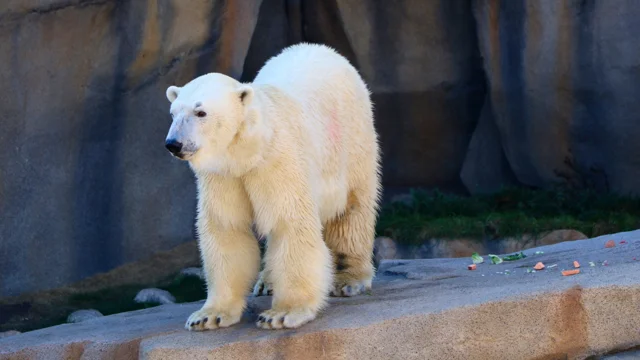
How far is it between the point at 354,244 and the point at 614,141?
164 inches

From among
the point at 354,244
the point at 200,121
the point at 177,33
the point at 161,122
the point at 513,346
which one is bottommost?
the point at 513,346

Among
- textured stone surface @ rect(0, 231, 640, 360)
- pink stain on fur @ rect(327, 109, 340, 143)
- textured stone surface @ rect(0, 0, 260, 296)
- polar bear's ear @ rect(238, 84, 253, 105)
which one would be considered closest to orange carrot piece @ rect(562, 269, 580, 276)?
textured stone surface @ rect(0, 231, 640, 360)

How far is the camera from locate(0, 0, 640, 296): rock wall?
7.58 metres

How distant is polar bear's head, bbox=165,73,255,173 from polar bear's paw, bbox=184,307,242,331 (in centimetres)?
62

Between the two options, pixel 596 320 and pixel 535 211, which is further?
pixel 535 211

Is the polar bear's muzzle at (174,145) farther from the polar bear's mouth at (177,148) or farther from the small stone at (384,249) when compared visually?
the small stone at (384,249)

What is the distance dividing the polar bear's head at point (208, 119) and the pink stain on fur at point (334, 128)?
0.68 meters

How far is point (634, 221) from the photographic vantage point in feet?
25.5

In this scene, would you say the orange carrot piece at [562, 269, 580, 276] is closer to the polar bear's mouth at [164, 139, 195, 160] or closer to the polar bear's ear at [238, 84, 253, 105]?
the polar bear's ear at [238, 84, 253, 105]

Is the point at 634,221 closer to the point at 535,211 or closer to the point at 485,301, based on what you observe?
the point at 535,211

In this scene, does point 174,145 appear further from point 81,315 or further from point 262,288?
point 81,315

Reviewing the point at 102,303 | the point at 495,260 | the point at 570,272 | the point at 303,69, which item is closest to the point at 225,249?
the point at 303,69

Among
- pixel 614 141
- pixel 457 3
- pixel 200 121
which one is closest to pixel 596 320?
pixel 200 121

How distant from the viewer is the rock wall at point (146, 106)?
24.9 ft
